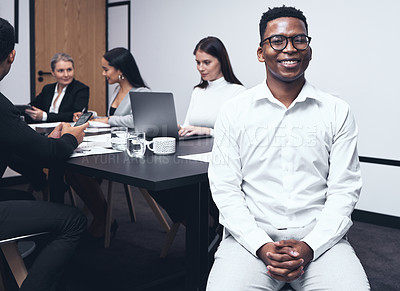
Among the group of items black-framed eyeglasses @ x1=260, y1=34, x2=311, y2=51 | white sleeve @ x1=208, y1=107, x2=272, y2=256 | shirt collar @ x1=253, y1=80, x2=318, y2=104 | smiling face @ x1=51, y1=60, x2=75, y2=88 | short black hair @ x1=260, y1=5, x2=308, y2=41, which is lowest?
white sleeve @ x1=208, y1=107, x2=272, y2=256

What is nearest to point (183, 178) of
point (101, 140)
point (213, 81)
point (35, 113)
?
point (101, 140)

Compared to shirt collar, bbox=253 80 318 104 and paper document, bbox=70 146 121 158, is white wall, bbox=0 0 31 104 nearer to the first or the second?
paper document, bbox=70 146 121 158

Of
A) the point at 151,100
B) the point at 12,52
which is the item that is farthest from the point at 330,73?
the point at 12,52

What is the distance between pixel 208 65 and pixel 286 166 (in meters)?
1.79

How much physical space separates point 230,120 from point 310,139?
273mm

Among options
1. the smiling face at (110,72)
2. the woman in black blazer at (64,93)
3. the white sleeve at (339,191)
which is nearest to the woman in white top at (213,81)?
the smiling face at (110,72)

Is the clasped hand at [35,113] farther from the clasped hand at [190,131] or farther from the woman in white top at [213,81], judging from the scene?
the clasped hand at [190,131]


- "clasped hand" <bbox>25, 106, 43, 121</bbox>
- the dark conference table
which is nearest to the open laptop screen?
the dark conference table

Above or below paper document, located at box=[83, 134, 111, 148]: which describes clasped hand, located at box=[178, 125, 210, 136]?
above

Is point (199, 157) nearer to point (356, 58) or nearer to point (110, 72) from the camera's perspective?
point (110, 72)

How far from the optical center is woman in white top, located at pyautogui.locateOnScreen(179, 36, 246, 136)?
9.99ft

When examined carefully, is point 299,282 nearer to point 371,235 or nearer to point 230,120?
point 230,120

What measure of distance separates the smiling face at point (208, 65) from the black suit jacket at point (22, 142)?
1.49 m

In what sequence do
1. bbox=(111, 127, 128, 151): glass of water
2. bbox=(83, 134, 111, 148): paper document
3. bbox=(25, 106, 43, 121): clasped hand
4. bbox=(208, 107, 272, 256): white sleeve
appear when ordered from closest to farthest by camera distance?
bbox=(208, 107, 272, 256): white sleeve < bbox=(111, 127, 128, 151): glass of water < bbox=(83, 134, 111, 148): paper document < bbox=(25, 106, 43, 121): clasped hand
